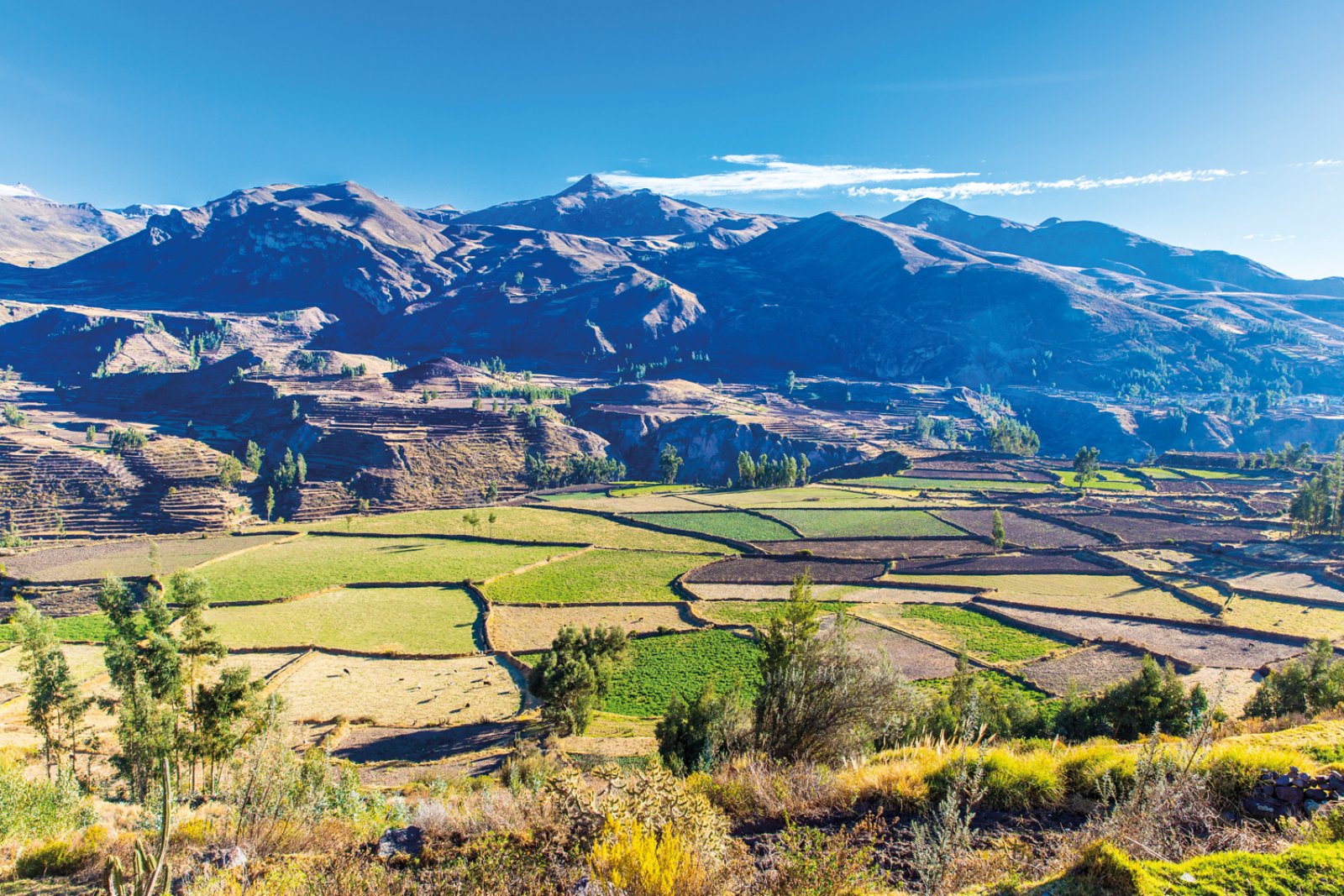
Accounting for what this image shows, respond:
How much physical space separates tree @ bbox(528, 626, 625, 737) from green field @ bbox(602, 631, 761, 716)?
7.37 ft

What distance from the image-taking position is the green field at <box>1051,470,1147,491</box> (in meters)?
115

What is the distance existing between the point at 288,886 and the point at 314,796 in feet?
22.6

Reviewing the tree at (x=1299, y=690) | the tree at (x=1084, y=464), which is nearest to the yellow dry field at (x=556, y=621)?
the tree at (x=1299, y=690)

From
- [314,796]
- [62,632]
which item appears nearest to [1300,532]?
[314,796]

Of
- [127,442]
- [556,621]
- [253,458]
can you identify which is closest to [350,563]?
[556,621]

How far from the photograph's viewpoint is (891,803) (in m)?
10.2

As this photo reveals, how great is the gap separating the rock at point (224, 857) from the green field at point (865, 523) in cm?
7831

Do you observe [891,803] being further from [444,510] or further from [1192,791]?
[444,510]

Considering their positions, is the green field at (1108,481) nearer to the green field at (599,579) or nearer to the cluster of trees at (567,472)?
the green field at (599,579)

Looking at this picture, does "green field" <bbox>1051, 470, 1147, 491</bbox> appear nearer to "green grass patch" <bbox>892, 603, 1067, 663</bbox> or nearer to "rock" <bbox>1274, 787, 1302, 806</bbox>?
"green grass patch" <bbox>892, 603, 1067, 663</bbox>

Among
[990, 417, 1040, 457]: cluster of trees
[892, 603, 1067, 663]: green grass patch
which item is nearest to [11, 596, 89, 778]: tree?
[892, 603, 1067, 663]: green grass patch

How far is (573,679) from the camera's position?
117 feet

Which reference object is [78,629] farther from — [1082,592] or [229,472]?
[1082,592]

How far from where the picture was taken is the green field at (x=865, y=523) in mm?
83250
